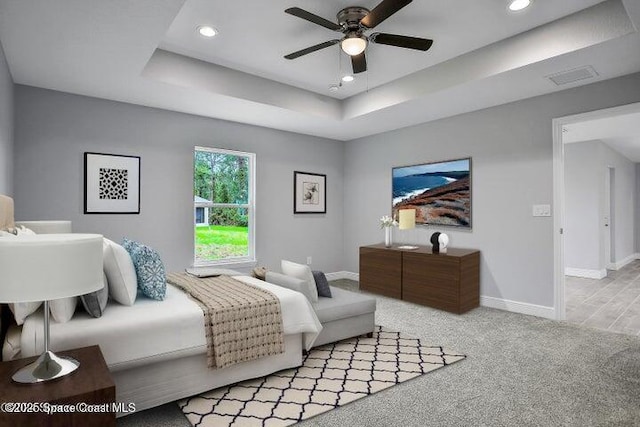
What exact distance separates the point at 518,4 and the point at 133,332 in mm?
3303

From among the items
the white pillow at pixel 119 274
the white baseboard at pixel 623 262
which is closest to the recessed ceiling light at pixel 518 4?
the white pillow at pixel 119 274

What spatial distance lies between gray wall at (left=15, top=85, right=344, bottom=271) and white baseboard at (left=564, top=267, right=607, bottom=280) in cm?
415

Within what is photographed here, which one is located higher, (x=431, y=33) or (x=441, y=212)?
(x=431, y=33)

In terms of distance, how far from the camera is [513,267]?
4230 mm

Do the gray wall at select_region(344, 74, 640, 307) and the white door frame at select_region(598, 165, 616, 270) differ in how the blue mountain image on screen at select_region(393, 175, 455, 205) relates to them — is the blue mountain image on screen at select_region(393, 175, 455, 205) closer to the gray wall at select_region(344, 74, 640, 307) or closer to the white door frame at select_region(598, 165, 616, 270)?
the gray wall at select_region(344, 74, 640, 307)

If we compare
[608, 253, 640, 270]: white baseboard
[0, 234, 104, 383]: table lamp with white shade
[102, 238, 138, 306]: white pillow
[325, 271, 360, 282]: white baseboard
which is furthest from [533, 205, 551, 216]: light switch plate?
[608, 253, 640, 270]: white baseboard

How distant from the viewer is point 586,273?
6.36 meters

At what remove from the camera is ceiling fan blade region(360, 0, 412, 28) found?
2.27m

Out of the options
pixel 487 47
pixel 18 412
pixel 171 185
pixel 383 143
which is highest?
pixel 487 47

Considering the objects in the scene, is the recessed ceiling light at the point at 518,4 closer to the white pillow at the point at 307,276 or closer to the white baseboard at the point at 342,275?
the white pillow at the point at 307,276

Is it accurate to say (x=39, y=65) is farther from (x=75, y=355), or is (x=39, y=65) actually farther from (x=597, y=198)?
(x=597, y=198)

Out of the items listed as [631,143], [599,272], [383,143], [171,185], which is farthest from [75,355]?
[631,143]

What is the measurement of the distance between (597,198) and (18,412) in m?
7.79

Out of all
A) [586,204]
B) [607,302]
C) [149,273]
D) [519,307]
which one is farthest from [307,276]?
[586,204]
